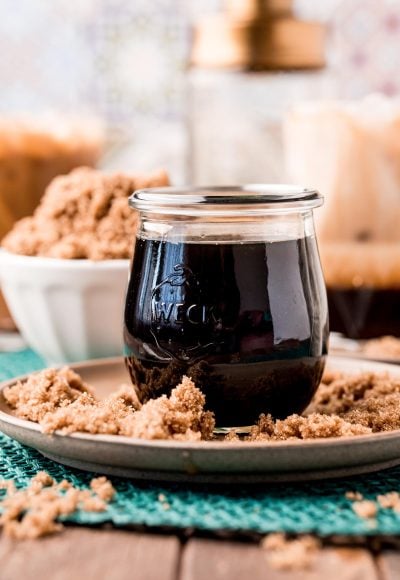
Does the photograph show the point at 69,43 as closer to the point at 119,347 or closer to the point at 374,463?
the point at 119,347

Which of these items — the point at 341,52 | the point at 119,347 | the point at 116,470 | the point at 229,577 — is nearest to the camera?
the point at 229,577

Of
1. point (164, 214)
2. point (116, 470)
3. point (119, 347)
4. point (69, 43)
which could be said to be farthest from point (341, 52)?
point (116, 470)

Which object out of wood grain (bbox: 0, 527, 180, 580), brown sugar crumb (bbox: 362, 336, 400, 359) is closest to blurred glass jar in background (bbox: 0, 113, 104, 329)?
brown sugar crumb (bbox: 362, 336, 400, 359)

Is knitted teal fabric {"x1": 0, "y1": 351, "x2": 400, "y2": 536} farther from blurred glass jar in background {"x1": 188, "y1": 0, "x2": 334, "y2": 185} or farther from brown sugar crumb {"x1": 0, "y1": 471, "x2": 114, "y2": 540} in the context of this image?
blurred glass jar in background {"x1": 188, "y1": 0, "x2": 334, "y2": 185}

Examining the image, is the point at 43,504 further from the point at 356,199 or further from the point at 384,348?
the point at 356,199

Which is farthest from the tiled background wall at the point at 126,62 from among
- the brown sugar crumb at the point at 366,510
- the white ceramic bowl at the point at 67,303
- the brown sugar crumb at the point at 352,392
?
the brown sugar crumb at the point at 366,510

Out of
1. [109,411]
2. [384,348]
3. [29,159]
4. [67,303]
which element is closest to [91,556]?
[109,411]
